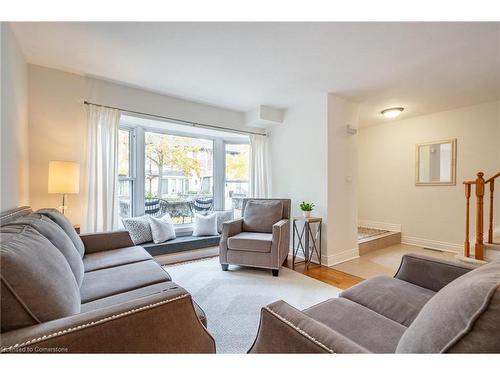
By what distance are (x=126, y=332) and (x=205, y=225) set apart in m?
2.73

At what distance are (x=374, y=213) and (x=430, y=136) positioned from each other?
5.56 ft

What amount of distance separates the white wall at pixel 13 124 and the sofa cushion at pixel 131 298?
1113 millimetres

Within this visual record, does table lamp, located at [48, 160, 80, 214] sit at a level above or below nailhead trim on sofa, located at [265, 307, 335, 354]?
above

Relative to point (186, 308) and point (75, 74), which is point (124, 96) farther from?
point (186, 308)

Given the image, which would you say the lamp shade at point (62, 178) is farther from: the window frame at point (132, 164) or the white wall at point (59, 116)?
the window frame at point (132, 164)

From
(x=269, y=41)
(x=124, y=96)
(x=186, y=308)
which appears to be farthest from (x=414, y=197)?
(x=124, y=96)

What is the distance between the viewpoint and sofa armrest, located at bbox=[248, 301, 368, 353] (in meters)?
0.70

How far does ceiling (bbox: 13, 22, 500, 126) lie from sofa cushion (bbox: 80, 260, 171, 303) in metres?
1.83

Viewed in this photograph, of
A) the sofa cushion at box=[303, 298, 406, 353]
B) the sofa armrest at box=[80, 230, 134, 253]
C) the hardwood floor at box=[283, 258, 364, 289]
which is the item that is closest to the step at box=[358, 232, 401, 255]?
the hardwood floor at box=[283, 258, 364, 289]

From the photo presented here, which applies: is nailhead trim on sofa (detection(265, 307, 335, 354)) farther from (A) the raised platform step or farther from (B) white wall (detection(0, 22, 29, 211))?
(A) the raised platform step

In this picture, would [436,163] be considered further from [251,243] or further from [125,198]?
[125,198]

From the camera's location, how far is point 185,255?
3234 mm

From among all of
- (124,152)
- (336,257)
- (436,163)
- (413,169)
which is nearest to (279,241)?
(336,257)

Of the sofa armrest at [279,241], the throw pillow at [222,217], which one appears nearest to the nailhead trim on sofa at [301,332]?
the sofa armrest at [279,241]
